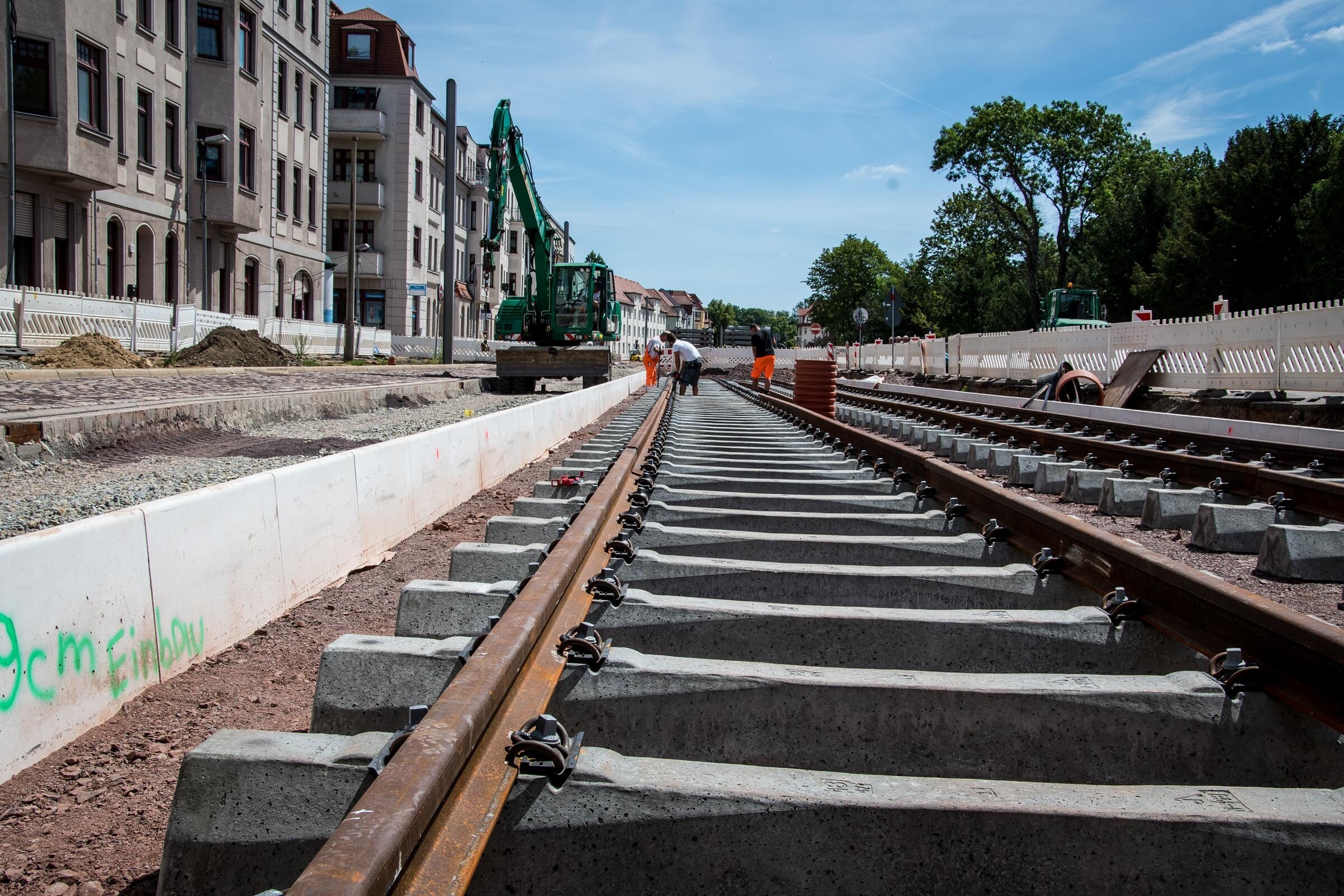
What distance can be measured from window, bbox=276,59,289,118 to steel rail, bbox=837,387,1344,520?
33346mm

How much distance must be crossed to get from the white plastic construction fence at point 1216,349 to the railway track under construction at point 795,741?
491 inches

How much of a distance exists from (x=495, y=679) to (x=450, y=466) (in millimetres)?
5613

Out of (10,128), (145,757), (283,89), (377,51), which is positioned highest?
(377,51)

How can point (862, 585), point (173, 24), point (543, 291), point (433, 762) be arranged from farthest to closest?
point (173, 24) → point (543, 291) → point (862, 585) → point (433, 762)

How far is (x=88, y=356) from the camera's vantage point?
17.1 metres

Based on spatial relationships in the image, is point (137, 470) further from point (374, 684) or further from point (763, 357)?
point (763, 357)

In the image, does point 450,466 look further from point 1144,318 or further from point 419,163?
point 419,163

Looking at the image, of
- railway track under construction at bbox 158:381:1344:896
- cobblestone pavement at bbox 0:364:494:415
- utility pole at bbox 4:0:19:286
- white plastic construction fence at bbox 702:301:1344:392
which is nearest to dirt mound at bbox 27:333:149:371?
cobblestone pavement at bbox 0:364:494:415

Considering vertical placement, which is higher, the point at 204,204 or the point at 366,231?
the point at 366,231

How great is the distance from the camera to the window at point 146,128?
28.1m

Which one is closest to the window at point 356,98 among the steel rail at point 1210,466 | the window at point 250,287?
the window at point 250,287

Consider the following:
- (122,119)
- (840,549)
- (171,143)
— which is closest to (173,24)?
(171,143)

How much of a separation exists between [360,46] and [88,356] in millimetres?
42478

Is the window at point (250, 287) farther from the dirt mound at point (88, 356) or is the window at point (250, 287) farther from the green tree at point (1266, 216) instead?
the green tree at point (1266, 216)
